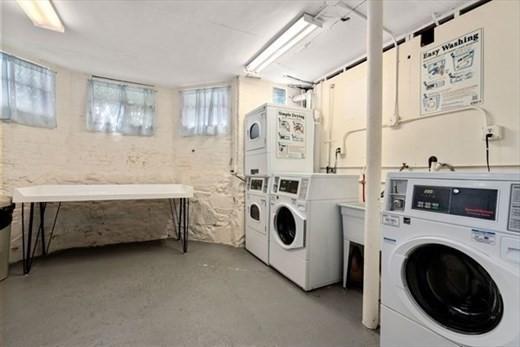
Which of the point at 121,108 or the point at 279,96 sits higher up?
the point at 279,96

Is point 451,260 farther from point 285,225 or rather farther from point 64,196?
point 64,196

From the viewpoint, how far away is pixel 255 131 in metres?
3.26

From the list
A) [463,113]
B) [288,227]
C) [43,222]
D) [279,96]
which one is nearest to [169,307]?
[288,227]

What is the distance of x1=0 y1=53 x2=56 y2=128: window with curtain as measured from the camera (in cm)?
268

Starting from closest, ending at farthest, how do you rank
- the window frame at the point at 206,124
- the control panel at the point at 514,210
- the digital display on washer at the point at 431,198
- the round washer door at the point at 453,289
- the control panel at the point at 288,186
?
the control panel at the point at 514,210 < the round washer door at the point at 453,289 < the digital display on washer at the point at 431,198 < the control panel at the point at 288,186 < the window frame at the point at 206,124

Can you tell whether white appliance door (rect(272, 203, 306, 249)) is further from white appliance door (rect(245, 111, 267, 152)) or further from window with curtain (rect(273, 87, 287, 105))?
window with curtain (rect(273, 87, 287, 105))

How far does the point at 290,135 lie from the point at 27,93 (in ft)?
10.5

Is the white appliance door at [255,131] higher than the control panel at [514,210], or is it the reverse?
the white appliance door at [255,131]

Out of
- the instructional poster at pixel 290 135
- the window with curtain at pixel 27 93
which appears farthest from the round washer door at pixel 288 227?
the window with curtain at pixel 27 93

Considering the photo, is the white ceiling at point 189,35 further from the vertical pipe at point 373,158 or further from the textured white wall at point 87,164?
the textured white wall at point 87,164

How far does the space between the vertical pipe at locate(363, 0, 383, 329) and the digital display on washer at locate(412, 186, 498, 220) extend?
0.46 metres

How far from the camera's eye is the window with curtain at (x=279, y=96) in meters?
3.79

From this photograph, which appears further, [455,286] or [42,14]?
[42,14]

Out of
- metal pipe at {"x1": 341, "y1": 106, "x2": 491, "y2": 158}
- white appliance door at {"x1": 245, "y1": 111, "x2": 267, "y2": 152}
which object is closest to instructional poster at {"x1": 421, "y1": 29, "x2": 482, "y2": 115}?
metal pipe at {"x1": 341, "y1": 106, "x2": 491, "y2": 158}
